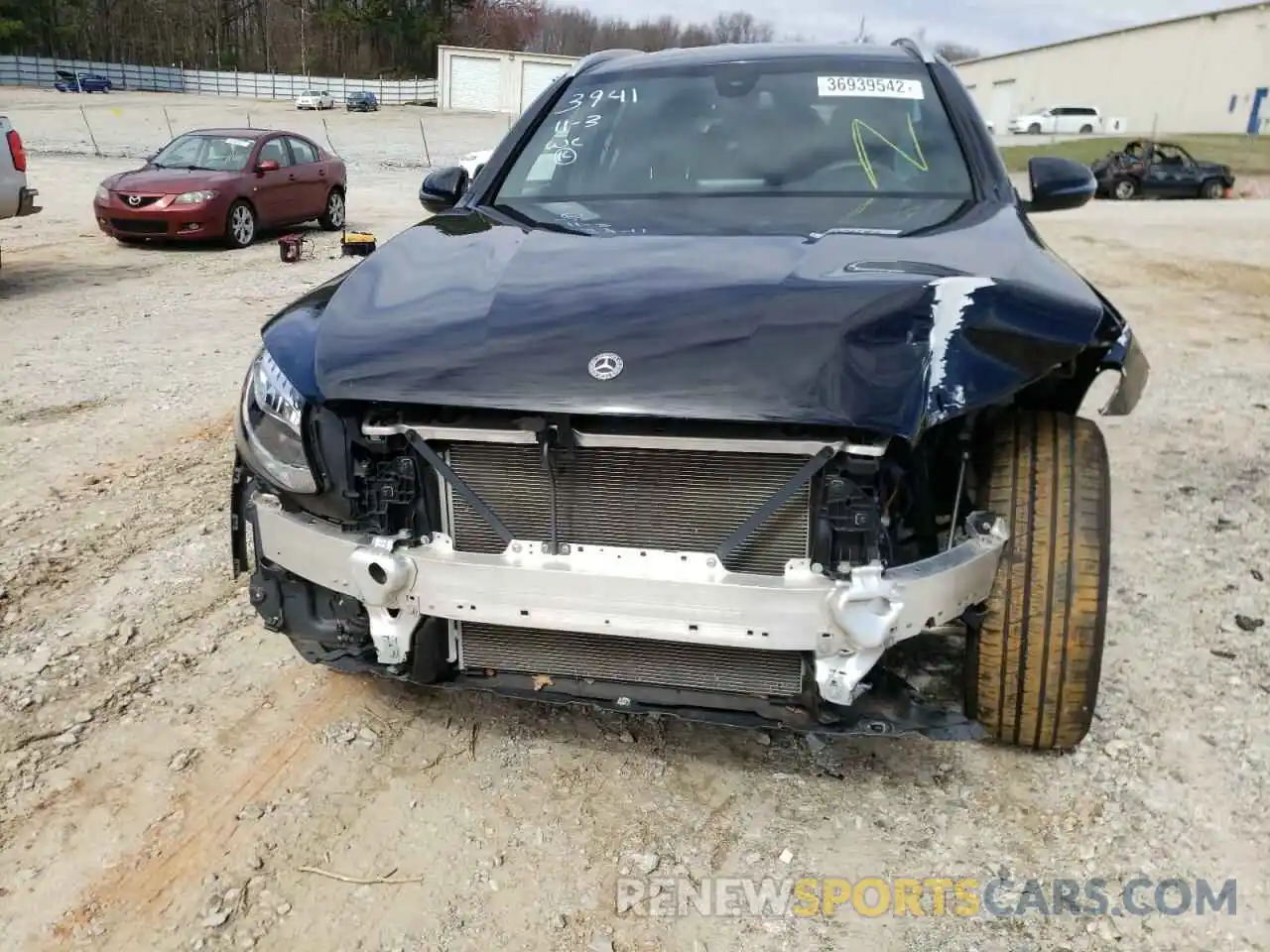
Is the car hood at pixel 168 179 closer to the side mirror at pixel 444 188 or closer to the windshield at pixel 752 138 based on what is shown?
the side mirror at pixel 444 188

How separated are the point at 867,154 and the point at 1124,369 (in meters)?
1.25

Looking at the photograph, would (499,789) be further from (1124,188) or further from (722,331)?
(1124,188)

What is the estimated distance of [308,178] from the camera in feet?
46.0

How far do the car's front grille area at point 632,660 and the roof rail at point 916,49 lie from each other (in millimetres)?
2601

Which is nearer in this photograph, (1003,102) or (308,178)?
(308,178)

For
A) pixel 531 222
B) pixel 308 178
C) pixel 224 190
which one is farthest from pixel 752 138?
pixel 308 178

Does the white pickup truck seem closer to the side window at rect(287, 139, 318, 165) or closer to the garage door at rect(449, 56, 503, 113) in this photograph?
the side window at rect(287, 139, 318, 165)

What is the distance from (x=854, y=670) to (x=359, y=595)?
1121mm

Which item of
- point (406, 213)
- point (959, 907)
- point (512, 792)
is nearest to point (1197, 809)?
point (959, 907)

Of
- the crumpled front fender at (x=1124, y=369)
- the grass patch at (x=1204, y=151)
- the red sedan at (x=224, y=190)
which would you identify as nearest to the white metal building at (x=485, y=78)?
the grass patch at (x=1204, y=151)

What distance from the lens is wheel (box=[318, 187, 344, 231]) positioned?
14.5m

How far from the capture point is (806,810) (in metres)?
2.57

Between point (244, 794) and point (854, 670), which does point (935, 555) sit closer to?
point (854, 670)

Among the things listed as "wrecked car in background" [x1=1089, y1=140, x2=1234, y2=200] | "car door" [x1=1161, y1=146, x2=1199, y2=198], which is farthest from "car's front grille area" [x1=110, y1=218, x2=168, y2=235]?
"car door" [x1=1161, y1=146, x2=1199, y2=198]
